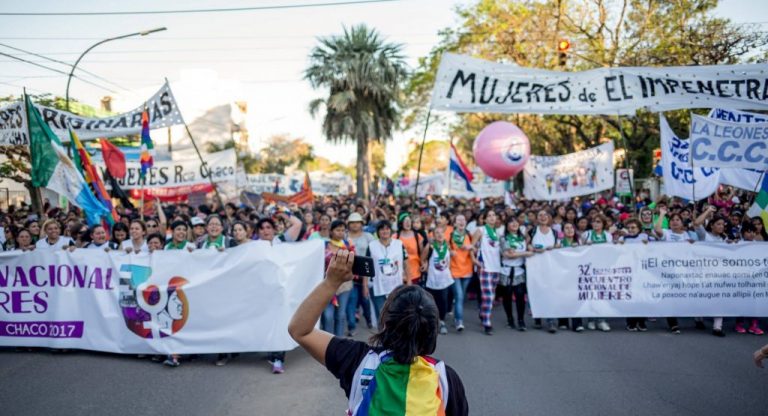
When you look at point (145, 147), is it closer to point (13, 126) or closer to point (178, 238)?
point (13, 126)

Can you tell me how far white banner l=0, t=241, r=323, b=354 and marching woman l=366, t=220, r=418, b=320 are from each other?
3.27ft

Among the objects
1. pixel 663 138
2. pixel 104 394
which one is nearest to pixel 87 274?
pixel 104 394

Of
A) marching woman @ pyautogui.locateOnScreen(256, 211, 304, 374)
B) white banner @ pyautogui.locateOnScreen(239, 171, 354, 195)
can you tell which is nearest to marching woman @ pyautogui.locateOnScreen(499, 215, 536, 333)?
marching woman @ pyautogui.locateOnScreen(256, 211, 304, 374)

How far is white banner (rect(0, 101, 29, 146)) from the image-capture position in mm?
9289

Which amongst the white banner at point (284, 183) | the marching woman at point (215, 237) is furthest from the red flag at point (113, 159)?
the white banner at point (284, 183)

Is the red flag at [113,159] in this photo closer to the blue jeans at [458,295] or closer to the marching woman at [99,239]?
the marching woman at [99,239]

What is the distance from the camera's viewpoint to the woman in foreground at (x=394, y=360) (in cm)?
191

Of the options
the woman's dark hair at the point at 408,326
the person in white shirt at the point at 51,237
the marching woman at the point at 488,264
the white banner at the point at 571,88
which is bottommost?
the marching woman at the point at 488,264

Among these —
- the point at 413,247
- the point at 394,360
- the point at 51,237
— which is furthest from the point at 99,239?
the point at 394,360

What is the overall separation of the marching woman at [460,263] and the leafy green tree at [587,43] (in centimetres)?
1019

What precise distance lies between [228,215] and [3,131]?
13.6 feet

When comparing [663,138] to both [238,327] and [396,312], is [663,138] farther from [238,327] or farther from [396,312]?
[396,312]

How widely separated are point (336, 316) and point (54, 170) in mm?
4503

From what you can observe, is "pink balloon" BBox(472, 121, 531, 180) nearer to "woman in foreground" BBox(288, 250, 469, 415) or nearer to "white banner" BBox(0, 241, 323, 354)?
"white banner" BBox(0, 241, 323, 354)
